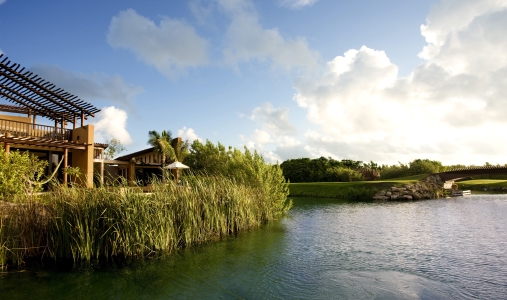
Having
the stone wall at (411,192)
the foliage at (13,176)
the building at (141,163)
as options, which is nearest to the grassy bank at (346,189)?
the stone wall at (411,192)

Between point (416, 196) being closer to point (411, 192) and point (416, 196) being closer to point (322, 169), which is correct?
point (411, 192)

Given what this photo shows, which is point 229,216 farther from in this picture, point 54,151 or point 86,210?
point 54,151

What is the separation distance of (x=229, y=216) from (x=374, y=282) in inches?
293

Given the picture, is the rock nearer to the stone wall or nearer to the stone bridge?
the stone wall

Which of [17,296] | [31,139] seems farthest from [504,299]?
[31,139]

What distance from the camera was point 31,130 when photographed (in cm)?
1948

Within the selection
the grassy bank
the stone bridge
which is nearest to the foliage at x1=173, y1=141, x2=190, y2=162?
the grassy bank

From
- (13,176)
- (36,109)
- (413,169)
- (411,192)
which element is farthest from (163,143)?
(413,169)

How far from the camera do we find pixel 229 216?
14.5 metres

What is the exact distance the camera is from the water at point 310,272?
788 cm

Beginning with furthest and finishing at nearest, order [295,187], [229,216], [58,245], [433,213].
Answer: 1. [295,187]
2. [433,213]
3. [229,216]
4. [58,245]

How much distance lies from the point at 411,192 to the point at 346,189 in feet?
22.7

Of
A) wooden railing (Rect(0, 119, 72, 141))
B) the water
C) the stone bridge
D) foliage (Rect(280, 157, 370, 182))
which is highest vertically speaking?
wooden railing (Rect(0, 119, 72, 141))

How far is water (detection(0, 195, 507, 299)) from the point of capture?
7.88 m
